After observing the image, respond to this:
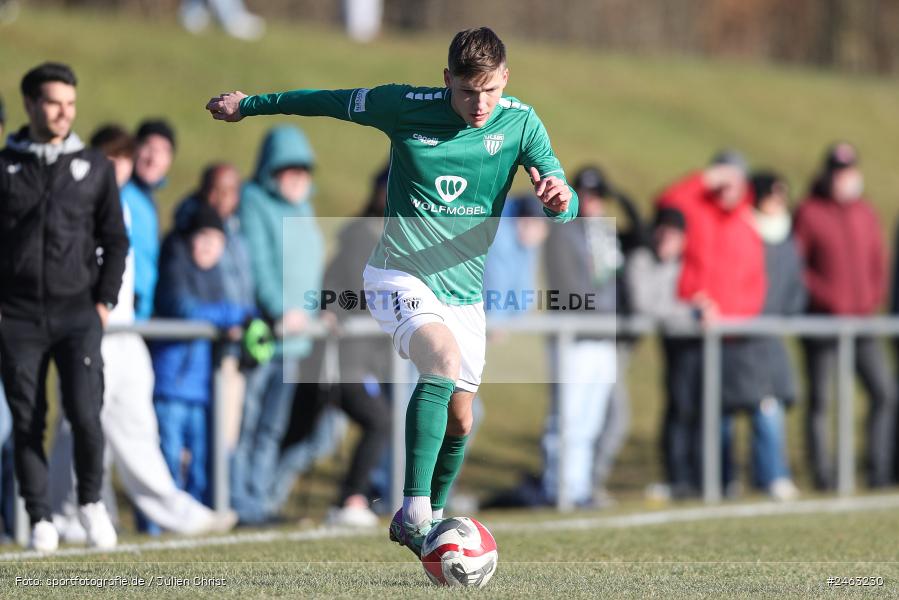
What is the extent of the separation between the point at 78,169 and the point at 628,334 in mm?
4958

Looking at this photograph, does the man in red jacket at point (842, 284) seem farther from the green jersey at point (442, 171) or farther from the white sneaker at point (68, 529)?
the green jersey at point (442, 171)

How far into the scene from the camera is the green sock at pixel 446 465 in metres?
6.66

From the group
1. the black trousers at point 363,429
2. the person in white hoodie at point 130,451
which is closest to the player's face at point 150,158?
the person in white hoodie at point 130,451

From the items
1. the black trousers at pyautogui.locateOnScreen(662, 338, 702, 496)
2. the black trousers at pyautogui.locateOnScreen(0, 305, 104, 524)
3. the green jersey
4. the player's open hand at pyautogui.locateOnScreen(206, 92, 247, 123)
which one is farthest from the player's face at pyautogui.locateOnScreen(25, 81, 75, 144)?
the black trousers at pyautogui.locateOnScreen(662, 338, 702, 496)

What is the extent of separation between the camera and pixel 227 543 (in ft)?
26.3

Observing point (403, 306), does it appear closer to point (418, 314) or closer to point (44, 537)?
point (418, 314)

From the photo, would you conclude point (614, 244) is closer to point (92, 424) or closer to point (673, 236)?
point (673, 236)

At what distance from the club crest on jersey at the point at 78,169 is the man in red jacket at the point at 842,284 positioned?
658cm

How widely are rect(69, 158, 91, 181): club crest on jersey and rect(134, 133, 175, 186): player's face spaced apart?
179 centimetres

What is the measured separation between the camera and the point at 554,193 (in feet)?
19.9

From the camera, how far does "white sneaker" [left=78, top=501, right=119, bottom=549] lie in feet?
25.0

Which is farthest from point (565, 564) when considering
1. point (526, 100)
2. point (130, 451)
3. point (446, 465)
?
point (526, 100)

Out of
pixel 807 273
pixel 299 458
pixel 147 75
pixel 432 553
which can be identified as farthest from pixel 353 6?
pixel 432 553

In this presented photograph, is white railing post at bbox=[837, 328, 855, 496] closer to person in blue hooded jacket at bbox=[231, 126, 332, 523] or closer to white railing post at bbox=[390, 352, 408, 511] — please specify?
white railing post at bbox=[390, 352, 408, 511]
